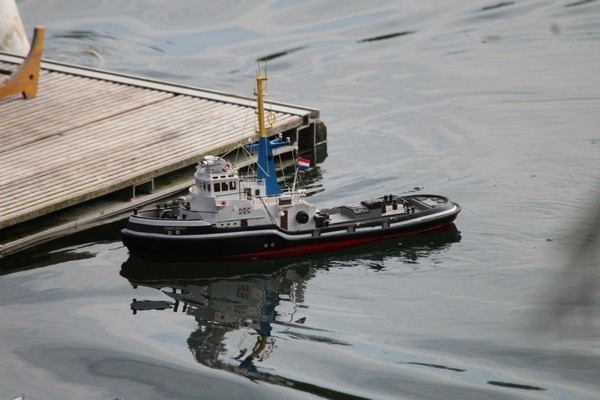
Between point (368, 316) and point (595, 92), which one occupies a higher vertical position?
point (595, 92)

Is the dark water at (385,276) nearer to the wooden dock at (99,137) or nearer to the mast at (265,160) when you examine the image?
the wooden dock at (99,137)

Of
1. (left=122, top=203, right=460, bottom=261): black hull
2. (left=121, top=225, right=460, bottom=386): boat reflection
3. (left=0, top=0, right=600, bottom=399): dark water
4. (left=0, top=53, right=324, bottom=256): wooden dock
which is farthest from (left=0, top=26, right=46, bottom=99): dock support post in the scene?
(left=121, top=225, right=460, bottom=386): boat reflection

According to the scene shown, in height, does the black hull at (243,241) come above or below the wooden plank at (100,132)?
below

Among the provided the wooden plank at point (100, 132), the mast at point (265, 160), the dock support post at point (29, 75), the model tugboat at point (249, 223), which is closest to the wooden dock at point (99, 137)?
the wooden plank at point (100, 132)

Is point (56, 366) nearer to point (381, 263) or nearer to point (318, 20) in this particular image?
point (381, 263)

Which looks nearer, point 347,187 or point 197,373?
point 197,373

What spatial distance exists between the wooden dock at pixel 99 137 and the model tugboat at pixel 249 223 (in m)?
2.50

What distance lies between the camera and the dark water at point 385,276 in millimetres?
16766

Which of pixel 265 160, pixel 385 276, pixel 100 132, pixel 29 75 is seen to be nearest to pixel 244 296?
pixel 385 276

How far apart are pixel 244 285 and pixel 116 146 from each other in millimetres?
8100

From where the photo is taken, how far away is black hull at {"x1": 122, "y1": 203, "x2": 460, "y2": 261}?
76.8ft

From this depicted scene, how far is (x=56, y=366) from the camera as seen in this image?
18.0 meters

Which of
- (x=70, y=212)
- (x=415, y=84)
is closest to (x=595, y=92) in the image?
(x=415, y=84)

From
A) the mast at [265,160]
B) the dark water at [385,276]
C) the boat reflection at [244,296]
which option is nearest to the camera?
the dark water at [385,276]
